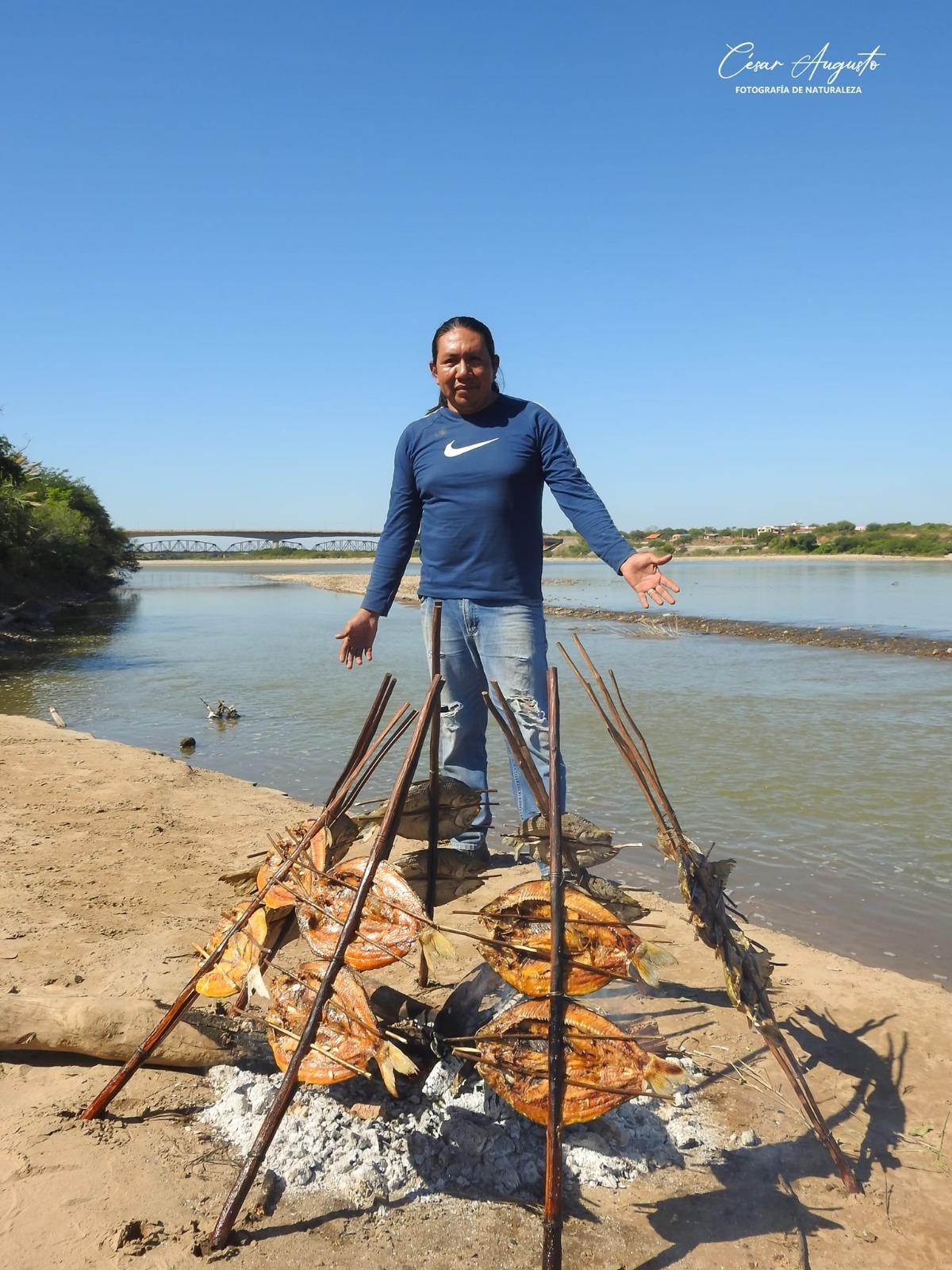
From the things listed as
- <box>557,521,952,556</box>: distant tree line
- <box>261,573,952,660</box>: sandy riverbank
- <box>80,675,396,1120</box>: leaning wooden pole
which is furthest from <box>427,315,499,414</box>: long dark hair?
<box>557,521,952,556</box>: distant tree line

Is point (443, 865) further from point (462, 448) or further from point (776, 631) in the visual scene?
point (776, 631)

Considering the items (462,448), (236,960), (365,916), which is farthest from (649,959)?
(462,448)

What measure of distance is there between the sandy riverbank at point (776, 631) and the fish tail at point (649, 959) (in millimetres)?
11856

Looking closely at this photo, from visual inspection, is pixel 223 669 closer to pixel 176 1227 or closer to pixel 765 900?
pixel 765 900

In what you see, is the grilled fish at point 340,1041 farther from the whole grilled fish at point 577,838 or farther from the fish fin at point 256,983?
the whole grilled fish at point 577,838

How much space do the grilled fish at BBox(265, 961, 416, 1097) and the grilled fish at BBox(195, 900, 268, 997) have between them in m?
0.18

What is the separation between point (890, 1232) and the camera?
2172 mm

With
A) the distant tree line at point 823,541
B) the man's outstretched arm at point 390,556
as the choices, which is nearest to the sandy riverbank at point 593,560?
the distant tree line at point 823,541

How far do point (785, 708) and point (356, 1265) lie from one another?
1005cm

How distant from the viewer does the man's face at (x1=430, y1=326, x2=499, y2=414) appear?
3131mm

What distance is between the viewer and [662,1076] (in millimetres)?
2107

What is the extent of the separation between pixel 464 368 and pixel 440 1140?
2.58 meters

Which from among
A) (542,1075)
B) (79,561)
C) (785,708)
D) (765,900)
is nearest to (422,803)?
(542,1075)

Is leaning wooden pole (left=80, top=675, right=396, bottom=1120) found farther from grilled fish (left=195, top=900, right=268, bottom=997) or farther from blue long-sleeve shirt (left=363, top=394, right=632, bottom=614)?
blue long-sleeve shirt (left=363, top=394, right=632, bottom=614)
